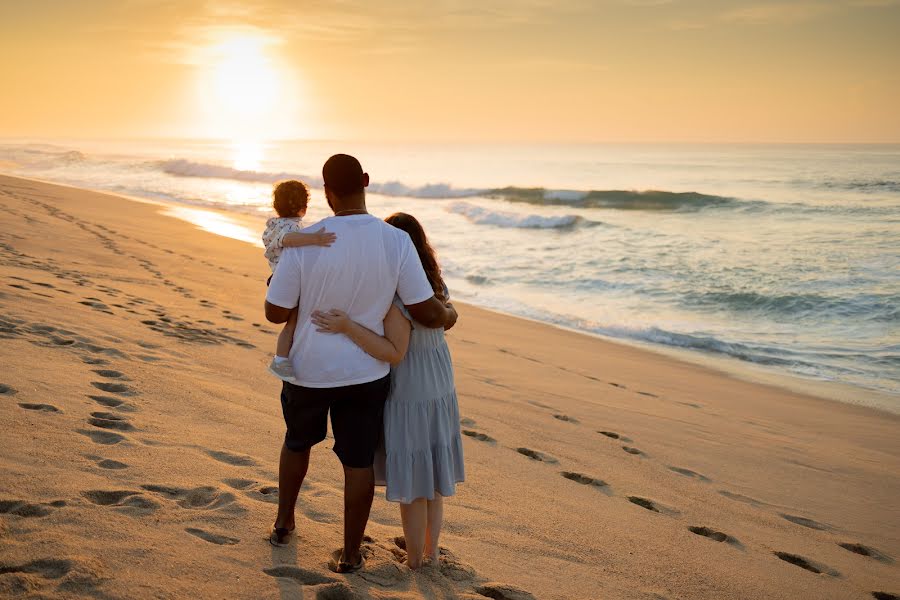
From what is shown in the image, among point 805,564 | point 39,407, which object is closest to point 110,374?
point 39,407

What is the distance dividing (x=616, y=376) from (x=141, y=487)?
238 inches

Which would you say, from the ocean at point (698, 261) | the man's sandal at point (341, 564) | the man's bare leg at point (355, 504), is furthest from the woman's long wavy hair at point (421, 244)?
the ocean at point (698, 261)

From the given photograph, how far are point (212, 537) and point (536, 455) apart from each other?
2619 mm

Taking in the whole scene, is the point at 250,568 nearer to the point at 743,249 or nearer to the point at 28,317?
the point at 28,317

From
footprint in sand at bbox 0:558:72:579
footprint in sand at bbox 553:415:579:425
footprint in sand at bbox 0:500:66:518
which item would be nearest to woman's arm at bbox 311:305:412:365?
footprint in sand at bbox 0:558:72:579

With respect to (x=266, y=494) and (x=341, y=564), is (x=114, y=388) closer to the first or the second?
(x=266, y=494)

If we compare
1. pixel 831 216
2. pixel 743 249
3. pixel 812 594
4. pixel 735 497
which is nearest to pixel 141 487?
pixel 812 594

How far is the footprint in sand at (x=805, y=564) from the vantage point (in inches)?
160

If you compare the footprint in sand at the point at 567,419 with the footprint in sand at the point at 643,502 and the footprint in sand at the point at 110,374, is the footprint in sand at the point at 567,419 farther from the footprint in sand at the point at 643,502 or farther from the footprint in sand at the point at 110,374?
the footprint in sand at the point at 110,374

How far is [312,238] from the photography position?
287 cm

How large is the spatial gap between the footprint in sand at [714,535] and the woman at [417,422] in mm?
1901

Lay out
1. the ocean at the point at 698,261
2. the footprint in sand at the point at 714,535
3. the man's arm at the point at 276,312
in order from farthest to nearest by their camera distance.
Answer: the ocean at the point at 698,261 → the footprint in sand at the point at 714,535 → the man's arm at the point at 276,312

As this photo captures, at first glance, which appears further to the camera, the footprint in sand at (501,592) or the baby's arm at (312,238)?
the footprint in sand at (501,592)

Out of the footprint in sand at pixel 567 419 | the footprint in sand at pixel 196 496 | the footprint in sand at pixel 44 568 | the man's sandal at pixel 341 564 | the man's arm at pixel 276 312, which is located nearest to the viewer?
the footprint in sand at pixel 44 568
